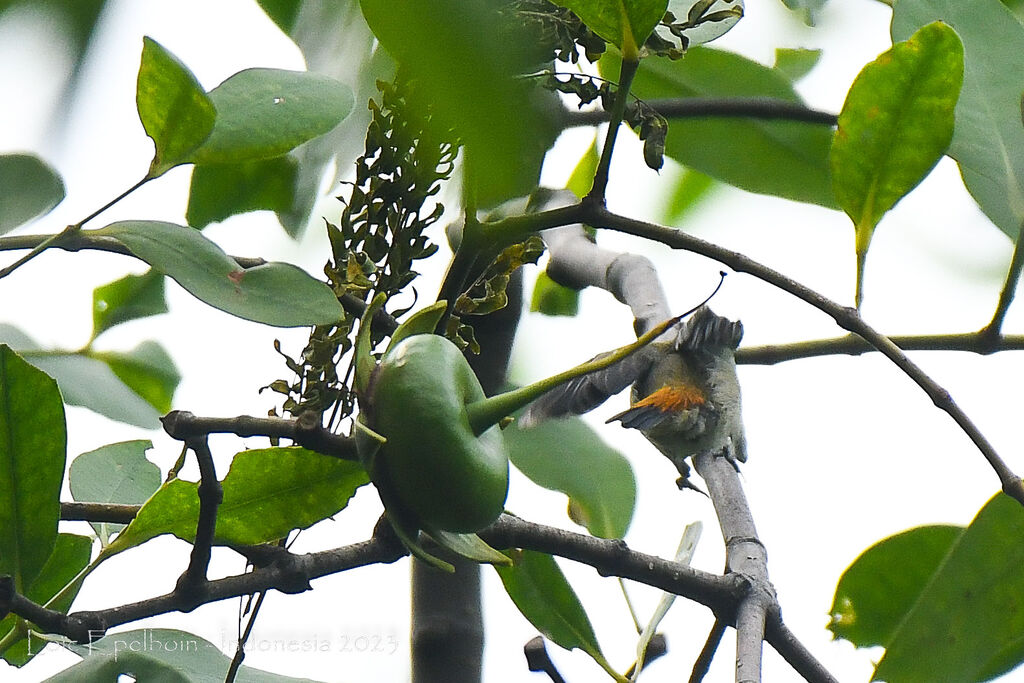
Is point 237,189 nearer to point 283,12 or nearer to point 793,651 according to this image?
point 283,12

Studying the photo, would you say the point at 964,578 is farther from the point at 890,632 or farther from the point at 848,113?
the point at 848,113

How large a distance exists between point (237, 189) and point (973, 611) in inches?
19.9

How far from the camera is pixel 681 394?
0.89 m

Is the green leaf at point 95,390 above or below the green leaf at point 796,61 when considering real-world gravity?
below

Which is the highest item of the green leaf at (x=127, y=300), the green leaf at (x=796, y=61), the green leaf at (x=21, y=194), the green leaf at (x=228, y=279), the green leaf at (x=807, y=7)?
the green leaf at (x=796, y=61)

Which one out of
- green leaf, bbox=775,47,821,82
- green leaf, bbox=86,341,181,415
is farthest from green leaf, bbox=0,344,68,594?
green leaf, bbox=775,47,821,82

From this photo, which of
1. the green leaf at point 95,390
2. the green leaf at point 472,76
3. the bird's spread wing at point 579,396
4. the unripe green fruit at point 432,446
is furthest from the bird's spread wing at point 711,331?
the green leaf at point 472,76

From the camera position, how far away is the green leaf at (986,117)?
0.60 meters

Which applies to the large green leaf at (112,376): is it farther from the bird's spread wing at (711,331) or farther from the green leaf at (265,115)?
the bird's spread wing at (711,331)

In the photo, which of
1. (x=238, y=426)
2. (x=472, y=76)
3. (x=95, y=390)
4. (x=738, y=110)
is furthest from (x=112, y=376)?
(x=472, y=76)

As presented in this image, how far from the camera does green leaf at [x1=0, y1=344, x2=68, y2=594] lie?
428 mm

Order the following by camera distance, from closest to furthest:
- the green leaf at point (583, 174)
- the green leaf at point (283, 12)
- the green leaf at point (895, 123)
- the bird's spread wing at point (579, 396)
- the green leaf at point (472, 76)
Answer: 1. the green leaf at point (472, 76)
2. the green leaf at point (283, 12)
3. the green leaf at point (895, 123)
4. the bird's spread wing at point (579, 396)
5. the green leaf at point (583, 174)

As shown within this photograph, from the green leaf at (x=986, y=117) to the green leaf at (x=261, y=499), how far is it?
42cm

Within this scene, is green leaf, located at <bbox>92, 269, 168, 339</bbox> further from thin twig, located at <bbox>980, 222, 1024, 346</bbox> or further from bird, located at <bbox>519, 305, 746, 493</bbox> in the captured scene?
thin twig, located at <bbox>980, 222, 1024, 346</bbox>
